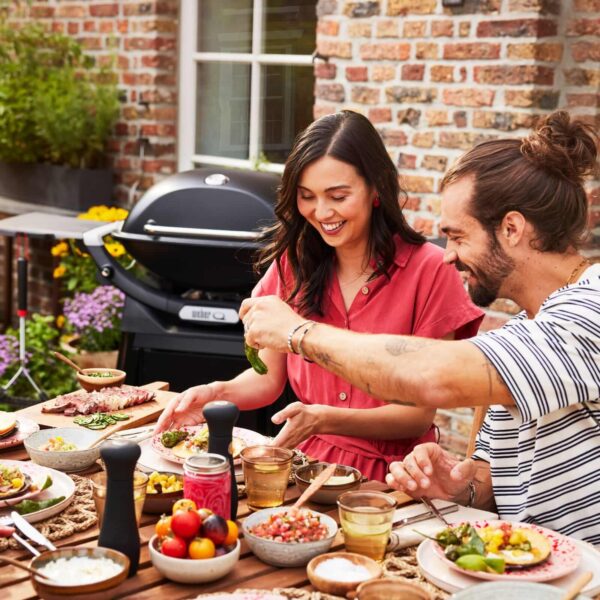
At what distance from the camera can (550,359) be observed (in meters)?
1.85

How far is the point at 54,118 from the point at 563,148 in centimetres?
360

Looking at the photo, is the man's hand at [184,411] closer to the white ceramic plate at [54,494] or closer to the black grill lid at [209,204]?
the white ceramic plate at [54,494]

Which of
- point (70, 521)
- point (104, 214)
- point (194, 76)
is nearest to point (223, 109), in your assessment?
point (194, 76)

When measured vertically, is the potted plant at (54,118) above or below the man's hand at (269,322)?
above

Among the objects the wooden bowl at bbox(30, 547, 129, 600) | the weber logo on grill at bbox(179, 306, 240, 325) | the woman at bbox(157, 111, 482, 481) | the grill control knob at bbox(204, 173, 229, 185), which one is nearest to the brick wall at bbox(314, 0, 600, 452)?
the grill control knob at bbox(204, 173, 229, 185)

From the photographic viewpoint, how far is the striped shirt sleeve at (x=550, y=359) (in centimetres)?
185

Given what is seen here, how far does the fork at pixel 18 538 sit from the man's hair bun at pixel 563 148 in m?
1.19

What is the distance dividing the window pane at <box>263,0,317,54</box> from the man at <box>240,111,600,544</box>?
254 cm

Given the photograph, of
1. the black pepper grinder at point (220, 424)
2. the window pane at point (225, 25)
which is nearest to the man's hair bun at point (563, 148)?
the black pepper grinder at point (220, 424)

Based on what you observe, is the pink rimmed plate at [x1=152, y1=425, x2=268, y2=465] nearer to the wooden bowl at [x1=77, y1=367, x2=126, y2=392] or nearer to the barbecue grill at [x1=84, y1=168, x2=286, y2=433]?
the wooden bowl at [x1=77, y1=367, x2=126, y2=392]

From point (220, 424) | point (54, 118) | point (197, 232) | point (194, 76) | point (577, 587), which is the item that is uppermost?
point (194, 76)

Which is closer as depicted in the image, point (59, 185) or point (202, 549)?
point (202, 549)

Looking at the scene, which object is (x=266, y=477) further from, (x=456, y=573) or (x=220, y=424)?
(x=456, y=573)

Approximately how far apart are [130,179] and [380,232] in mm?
2887
